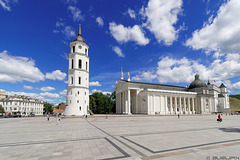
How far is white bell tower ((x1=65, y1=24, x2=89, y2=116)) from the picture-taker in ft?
142

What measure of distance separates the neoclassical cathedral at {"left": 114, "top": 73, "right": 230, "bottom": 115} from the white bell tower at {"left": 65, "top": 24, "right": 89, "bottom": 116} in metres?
20.0

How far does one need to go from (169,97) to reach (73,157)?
66556mm

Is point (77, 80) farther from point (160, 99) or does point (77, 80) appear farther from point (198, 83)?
point (198, 83)

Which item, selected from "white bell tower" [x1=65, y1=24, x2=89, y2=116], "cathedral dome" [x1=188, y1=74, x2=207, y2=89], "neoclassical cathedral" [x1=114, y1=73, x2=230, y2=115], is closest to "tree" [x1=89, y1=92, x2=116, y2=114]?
"neoclassical cathedral" [x1=114, y1=73, x2=230, y2=115]

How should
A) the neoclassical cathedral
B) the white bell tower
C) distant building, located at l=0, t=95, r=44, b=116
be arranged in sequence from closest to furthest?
1. the white bell tower
2. the neoclassical cathedral
3. distant building, located at l=0, t=95, r=44, b=116

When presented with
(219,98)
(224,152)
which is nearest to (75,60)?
(224,152)

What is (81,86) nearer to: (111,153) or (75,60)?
(75,60)

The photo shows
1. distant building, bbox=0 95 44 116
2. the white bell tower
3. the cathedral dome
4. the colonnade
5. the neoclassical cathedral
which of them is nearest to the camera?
the white bell tower

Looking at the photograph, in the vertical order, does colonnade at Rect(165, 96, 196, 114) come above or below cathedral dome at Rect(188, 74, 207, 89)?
below

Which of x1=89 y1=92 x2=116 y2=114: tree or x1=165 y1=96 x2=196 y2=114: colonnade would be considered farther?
x1=89 y1=92 x2=116 y2=114: tree

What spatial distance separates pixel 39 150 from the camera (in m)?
7.37

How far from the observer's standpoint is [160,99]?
2425 inches

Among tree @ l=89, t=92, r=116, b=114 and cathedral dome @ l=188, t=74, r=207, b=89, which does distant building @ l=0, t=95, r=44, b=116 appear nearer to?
tree @ l=89, t=92, r=116, b=114

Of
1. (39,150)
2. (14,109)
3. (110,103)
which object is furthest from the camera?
(110,103)
